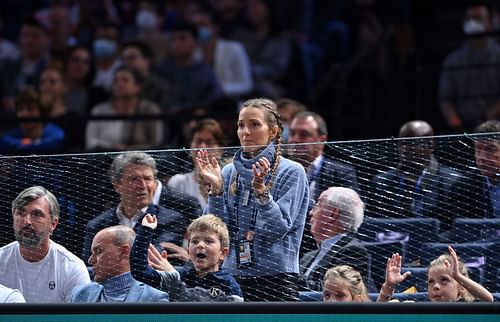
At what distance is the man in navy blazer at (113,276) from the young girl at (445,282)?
1.14 meters

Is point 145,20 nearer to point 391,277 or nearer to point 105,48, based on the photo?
point 105,48

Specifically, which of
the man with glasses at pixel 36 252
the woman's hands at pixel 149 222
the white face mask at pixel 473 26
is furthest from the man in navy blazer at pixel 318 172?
the white face mask at pixel 473 26

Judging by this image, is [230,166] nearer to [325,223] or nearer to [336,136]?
[325,223]

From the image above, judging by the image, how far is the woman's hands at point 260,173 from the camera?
648cm

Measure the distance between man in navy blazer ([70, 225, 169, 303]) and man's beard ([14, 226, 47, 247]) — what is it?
336 millimetres

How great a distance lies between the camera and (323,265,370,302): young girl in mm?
6242

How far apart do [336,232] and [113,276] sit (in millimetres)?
1211

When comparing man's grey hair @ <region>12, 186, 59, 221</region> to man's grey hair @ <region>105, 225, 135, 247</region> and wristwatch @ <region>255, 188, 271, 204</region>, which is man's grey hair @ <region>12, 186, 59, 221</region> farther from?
wristwatch @ <region>255, 188, 271, 204</region>

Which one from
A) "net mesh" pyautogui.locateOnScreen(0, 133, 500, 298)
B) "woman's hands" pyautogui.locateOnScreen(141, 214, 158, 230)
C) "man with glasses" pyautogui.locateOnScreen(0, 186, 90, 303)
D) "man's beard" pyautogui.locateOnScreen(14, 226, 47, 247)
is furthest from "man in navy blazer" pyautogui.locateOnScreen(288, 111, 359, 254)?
"man's beard" pyautogui.locateOnScreen(14, 226, 47, 247)

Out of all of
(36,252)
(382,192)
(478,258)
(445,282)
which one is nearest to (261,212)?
(382,192)

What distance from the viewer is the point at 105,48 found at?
12.9m

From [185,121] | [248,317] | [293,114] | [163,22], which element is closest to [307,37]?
[163,22]

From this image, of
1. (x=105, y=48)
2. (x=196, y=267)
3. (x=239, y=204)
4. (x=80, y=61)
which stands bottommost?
(x=196, y=267)

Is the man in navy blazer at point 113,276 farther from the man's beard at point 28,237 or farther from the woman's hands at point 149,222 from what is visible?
the man's beard at point 28,237
